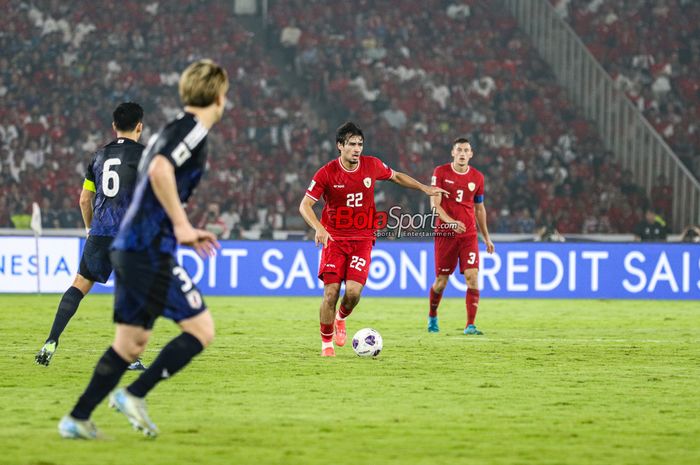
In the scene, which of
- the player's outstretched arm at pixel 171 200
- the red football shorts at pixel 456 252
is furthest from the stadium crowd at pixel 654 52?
the player's outstretched arm at pixel 171 200

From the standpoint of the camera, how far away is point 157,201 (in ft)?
20.8

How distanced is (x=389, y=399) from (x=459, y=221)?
6795mm

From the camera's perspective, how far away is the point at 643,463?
603 cm

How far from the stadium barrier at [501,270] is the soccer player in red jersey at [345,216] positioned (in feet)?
32.7

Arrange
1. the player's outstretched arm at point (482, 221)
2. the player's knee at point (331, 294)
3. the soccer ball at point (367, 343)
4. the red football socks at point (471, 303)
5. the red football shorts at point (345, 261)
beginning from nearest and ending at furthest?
the soccer ball at point (367, 343) → the player's knee at point (331, 294) → the red football shorts at point (345, 261) → the red football socks at point (471, 303) → the player's outstretched arm at point (482, 221)

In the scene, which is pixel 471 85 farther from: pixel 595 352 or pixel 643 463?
pixel 643 463

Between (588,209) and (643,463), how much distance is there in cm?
2092

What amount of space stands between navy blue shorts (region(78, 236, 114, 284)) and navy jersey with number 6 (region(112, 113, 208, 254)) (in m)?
3.66

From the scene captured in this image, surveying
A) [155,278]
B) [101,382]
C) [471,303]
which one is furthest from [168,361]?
[471,303]

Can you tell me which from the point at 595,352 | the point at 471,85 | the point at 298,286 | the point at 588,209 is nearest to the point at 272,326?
the point at 595,352

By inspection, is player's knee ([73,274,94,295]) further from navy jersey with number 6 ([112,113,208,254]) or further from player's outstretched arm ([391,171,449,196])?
navy jersey with number 6 ([112,113,208,254])

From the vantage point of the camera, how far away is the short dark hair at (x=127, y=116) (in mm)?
9828

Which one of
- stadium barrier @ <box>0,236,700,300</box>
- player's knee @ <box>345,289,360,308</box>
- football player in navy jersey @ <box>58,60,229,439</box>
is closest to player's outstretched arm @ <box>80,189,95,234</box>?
player's knee @ <box>345,289,360,308</box>

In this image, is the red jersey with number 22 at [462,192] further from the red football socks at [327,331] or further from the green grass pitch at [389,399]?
the red football socks at [327,331]
